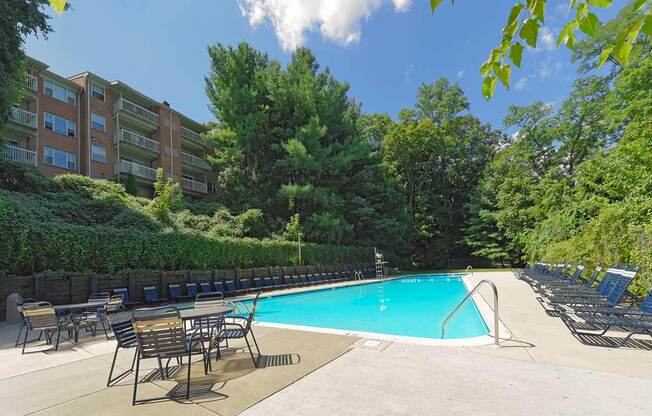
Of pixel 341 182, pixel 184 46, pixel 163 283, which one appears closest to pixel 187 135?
pixel 184 46

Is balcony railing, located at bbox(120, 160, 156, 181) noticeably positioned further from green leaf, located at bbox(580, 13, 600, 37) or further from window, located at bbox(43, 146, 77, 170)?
green leaf, located at bbox(580, 13, 600, 37)

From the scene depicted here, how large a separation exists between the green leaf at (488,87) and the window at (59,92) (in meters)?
28.4

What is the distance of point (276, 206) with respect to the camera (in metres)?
26.2

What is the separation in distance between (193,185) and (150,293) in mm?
19898

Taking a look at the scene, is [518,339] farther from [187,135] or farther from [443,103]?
[443,103]

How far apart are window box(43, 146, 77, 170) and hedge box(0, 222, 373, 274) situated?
47.3 ft

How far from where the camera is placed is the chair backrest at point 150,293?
11.9 m

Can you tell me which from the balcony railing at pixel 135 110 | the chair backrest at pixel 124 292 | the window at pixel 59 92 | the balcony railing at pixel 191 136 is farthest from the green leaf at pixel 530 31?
the balcony railing at pixel 191 136

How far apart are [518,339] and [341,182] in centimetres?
2363

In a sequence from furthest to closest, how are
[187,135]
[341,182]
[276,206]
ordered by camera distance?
[187,135] → [341,182] → [276,206]

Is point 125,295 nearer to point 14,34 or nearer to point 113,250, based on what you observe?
point 113,250

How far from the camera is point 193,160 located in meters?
31.2

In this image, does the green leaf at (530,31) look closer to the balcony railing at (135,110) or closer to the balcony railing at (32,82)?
the balcony railing at (32,82)

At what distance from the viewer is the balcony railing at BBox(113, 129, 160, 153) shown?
24750 millimetres
